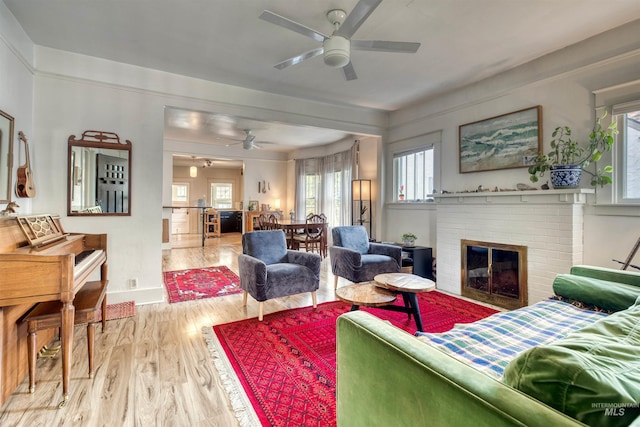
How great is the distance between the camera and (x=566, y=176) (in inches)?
115

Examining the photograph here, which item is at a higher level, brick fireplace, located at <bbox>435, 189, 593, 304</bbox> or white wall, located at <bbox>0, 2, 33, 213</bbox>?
white wall, located at <bbox>0, 2, 33, 213</bbox>

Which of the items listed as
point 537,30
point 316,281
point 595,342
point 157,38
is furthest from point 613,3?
point 157,38

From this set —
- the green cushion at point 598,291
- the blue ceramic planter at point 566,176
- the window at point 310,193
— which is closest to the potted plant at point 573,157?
the blue ceramic planter at point 566,176

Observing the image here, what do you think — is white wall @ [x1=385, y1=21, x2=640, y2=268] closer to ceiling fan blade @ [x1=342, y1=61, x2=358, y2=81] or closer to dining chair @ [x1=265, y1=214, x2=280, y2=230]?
ceiling fan blade @ [x1=342, y1=61, x2=358, y2=81]

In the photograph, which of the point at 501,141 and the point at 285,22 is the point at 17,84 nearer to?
the point at 285,22

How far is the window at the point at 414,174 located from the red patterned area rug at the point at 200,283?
3.14 meters

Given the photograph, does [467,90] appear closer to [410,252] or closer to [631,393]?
[410,252]

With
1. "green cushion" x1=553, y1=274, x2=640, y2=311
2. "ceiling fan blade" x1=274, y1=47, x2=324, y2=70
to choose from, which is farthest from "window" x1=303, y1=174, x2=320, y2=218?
"green cushion" x1=553, y1=274, x2=640, y2=311

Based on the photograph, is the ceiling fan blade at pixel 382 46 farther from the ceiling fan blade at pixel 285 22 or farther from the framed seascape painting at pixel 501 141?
the framed seascape painting at pixel 501 141

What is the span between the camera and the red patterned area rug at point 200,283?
12.7ft

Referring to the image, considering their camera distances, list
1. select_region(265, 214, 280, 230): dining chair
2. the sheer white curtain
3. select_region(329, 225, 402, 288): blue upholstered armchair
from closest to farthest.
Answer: select_region(329, 225, 402, 288): blue upholstered armchair < select_region(265, 214, 280, 230): dining chair < the sheer white curtain

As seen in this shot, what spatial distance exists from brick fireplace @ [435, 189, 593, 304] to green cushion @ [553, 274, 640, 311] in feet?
3.06

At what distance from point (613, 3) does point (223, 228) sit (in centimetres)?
1070

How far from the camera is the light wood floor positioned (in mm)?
1672
